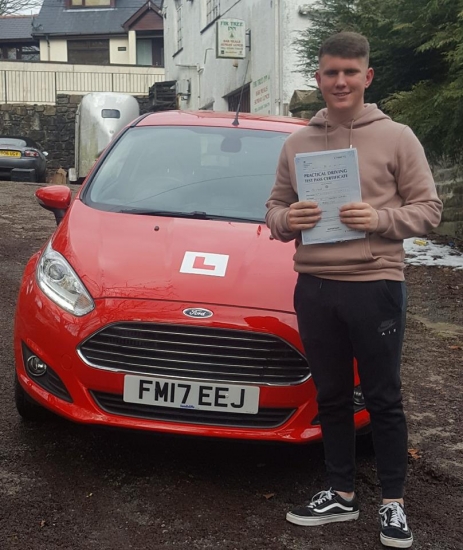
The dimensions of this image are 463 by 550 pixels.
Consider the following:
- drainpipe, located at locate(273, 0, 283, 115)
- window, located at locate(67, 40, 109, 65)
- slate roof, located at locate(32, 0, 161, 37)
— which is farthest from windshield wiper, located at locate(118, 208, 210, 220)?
window, located at locate(67, 40, 109, 65)

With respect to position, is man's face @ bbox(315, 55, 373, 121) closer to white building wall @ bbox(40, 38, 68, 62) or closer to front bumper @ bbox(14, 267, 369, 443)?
front bumper @ bbox(14, 267, 369, 443)

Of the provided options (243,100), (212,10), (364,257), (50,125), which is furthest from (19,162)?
(364,257)

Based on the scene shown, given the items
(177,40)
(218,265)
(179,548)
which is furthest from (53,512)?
(177,40)

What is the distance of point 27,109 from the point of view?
28547mm

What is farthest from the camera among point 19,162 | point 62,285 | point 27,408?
point 19,162

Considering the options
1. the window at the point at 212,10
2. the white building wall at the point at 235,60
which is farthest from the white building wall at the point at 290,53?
the window at the point at 212,10

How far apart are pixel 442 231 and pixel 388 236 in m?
7.97

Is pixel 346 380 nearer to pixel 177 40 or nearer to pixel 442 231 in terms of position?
pixel 442 231

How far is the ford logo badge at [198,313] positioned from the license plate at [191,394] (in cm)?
26

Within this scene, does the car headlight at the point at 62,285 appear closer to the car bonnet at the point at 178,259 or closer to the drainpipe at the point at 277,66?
the car bonnet at the point at 178,259

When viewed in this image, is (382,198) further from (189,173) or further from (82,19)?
(82,19)

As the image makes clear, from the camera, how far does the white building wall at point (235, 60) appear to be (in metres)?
16.2

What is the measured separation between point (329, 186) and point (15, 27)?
44.7 m

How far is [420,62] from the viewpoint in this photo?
9.10m
